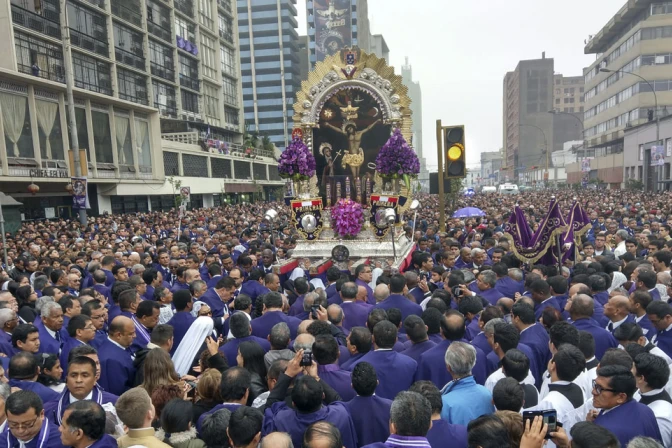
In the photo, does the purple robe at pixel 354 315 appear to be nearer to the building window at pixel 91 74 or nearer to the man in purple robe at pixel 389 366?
the man in purple robe at pixel 389 366

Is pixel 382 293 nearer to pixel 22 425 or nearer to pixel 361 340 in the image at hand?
pixel 361 340

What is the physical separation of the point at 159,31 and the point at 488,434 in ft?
150

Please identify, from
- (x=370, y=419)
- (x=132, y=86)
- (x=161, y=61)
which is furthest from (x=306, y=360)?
(x=161, y=61)

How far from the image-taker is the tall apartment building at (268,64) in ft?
306

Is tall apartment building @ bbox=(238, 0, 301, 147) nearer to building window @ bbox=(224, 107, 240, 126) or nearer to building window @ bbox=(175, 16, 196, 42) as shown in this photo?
building window @ bbox=(224, 107, 240, 126)

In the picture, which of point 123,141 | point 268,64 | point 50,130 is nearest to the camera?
point 50,130

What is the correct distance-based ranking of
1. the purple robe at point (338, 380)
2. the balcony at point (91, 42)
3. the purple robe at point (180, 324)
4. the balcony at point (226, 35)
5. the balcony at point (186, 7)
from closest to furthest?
the purple robe at point (338, 380) → the purple robe at point (180, 324) → the balcony at point (91, 42) → the balcony at point (186, 7) → the balcony at point (226, 35)

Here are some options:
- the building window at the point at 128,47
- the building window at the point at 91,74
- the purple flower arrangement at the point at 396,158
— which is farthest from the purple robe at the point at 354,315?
the building window at the point at 128,47

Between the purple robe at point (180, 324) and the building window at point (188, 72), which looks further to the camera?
the building window at point (188, 72)

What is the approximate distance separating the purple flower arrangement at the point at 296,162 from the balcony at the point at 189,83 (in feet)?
120

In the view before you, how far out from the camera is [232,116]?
58656mm

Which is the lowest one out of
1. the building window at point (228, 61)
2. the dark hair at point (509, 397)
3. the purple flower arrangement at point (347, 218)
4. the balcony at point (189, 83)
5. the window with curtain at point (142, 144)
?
the dark hair at point (509, 397)

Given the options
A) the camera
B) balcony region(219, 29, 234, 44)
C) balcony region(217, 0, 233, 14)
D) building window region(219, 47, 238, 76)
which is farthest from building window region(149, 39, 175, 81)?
the camera

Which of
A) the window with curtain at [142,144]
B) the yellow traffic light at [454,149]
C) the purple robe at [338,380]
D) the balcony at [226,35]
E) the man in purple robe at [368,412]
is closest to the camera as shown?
the man in purple robe at [368,412]
